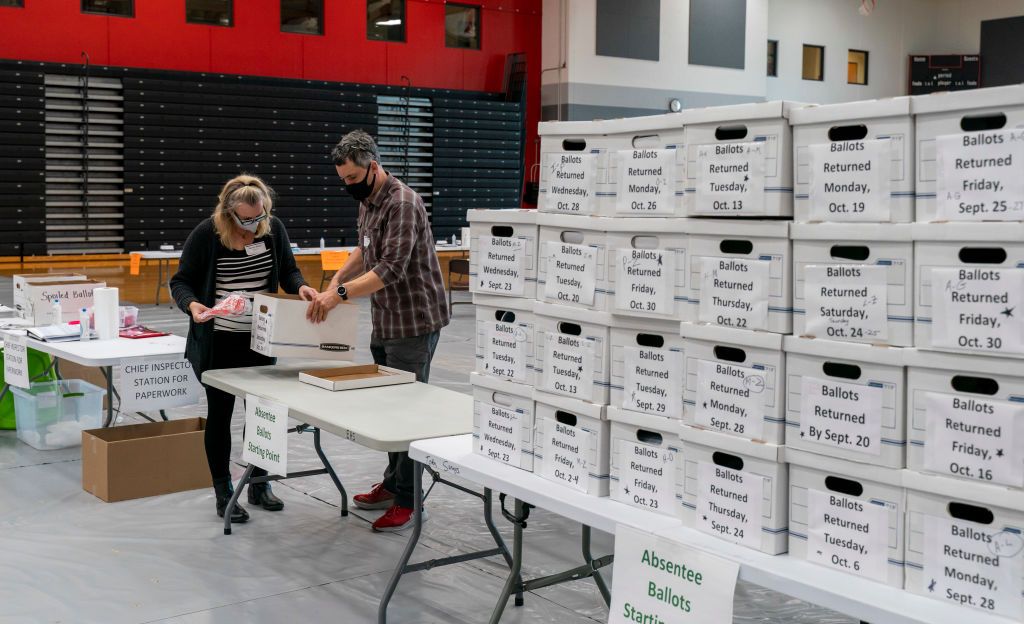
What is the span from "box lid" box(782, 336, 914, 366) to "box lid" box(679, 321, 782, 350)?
25 millimetres

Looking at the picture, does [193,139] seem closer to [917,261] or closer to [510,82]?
[510,82]

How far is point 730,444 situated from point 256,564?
2284 mm

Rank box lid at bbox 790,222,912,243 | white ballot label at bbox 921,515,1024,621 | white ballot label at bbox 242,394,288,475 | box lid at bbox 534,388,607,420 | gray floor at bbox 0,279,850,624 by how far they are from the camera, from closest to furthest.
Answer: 1. white ballot label at bbox 921,515,1024,621
2. box lid at bbox 790,222,912,243
3. box lid at bbox 534,388,607,420
4. gray floor at bbox 0,279,850,624
5. white ballot label at bbox 242,394,288,475

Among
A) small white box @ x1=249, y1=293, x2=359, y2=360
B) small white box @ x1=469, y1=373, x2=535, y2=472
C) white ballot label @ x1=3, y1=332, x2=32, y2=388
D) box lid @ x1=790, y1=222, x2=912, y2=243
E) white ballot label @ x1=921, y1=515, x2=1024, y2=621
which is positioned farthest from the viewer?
white ballot label @ x1=3, y1=332, x2=32, y2=388

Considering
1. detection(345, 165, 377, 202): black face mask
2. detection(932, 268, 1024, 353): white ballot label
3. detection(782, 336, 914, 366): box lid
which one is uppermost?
detection(345, 165, 377, 202): black face mask

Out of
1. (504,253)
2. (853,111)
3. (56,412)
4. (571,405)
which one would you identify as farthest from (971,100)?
(56,412)

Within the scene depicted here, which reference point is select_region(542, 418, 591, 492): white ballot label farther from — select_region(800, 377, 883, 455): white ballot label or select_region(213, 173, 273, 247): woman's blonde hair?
select_region(213, 173, 273, 247): woman's blonde hair

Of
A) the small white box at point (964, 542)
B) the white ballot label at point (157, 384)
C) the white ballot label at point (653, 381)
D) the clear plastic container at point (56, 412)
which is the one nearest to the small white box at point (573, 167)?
the white ballot label at point (653, 381)

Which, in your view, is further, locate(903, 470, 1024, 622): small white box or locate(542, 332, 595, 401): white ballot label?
locate(542, 332, 595, 401): white ballot label

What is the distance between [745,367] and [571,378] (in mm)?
504

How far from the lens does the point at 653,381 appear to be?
2.21 m

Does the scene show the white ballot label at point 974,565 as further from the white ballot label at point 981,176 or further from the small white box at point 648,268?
the small white box at point 648,268

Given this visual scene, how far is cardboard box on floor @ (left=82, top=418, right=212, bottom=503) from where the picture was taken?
445 cm

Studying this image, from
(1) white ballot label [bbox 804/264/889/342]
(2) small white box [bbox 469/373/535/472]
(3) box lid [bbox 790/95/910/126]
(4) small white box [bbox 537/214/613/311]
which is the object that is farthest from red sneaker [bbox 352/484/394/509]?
(3) box lid [bbox 790/95/910/126]
